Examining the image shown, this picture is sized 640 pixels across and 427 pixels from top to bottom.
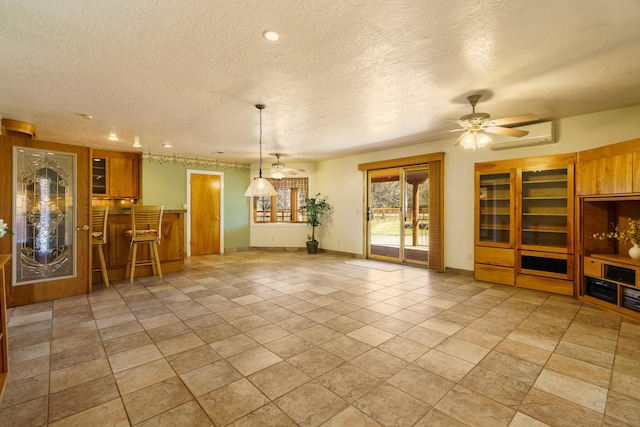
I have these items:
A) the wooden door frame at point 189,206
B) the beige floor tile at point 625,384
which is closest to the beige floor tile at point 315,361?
the beige floor tile at point 625,384

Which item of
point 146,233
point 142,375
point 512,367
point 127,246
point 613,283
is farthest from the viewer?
point 127,246

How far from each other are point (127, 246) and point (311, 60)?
14.7 ft

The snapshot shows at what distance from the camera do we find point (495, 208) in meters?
4.85

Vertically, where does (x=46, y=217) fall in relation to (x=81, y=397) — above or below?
above

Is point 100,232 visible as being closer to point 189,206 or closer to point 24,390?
point 189,206

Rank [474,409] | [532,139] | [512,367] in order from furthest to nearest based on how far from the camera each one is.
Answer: [532,139], [512,367], [474,409]

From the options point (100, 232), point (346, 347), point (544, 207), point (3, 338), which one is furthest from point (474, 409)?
point (100, 232)

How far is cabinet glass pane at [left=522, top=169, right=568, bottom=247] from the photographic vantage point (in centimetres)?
420

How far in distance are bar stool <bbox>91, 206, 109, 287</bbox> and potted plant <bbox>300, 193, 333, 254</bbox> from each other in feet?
14.5

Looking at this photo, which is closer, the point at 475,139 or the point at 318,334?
the point at 318,334

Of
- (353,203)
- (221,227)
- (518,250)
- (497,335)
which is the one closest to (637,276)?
(518,250)

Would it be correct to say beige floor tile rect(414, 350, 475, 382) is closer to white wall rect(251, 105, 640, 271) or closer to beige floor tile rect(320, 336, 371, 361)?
beige floor tile rect(320, 336, 371, 361)

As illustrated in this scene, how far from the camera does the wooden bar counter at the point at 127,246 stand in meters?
4.84

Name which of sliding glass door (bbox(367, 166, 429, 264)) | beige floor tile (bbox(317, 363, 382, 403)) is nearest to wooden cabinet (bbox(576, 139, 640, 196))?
sliding glass door (bbox(367, 166, 429, 264))
